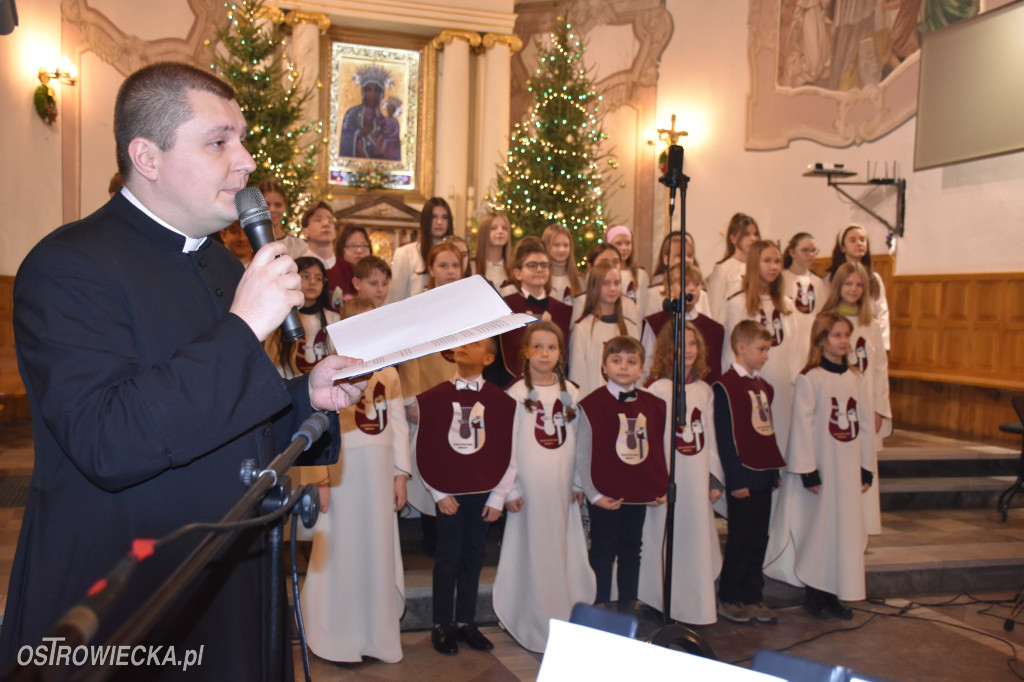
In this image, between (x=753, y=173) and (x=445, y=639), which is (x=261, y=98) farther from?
(x=753, y=173)

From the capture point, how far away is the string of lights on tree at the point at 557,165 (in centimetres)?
895

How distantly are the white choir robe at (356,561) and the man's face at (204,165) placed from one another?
7.98 feet

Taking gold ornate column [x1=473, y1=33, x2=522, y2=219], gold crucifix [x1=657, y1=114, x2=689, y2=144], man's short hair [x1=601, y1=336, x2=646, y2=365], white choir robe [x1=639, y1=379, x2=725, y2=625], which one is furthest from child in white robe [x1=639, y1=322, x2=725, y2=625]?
gold ornate column [x1=473, y1=33, x2=522, y2=219]

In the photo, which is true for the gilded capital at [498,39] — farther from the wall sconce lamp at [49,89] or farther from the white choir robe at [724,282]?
the white choir robe at [724,282]

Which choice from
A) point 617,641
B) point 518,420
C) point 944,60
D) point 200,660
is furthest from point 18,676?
point 944,60

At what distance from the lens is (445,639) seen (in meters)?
3.90

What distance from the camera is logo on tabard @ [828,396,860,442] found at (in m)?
4.72

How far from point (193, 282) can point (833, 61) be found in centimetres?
1109

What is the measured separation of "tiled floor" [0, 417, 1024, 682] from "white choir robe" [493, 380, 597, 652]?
0.17 metres

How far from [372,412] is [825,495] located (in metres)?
2.65

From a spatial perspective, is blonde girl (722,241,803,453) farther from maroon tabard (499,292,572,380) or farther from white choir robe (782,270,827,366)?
maroon tabard (499,292,572,380)

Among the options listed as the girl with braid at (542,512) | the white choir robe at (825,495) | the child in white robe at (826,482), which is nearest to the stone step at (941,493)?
the child in white robe at (826,482)

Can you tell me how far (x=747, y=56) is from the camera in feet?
37.2

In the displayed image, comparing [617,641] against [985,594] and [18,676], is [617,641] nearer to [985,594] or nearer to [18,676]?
[18,676]
